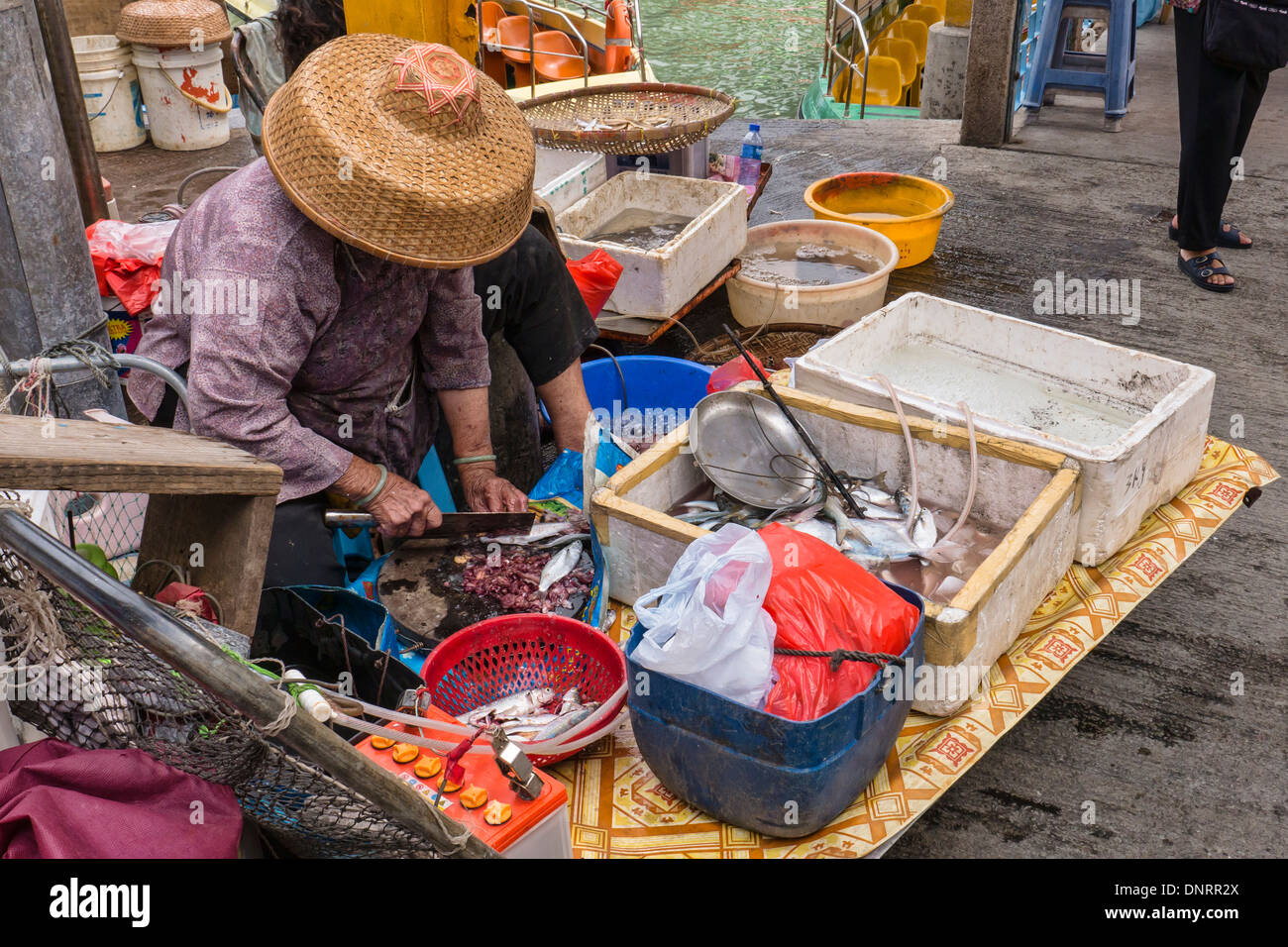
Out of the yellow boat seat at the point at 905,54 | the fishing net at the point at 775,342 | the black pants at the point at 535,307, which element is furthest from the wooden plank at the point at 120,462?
the yellow boat seat at the point at 905,54

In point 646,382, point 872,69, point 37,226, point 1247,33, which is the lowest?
point 646,382

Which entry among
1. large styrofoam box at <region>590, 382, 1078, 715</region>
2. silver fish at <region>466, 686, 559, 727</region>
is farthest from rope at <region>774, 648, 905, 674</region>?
silver fish at <region>466, 686, 559, 727</region>

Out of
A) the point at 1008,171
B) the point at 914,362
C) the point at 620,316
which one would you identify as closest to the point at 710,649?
the point at 914,362

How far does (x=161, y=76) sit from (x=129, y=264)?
17.6 ft

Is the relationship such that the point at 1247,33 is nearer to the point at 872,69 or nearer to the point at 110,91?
the point at 872,69

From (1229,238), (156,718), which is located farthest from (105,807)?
(1229,238)

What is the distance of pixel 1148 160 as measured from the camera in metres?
6.84

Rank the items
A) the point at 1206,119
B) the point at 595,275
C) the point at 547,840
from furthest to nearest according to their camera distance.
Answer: the point at 1206,119
the point at 595,275
the point at 547,840

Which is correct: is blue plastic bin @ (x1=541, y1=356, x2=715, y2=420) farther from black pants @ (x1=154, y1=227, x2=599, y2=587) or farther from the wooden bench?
the wooden bench

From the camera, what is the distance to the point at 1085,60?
288 inches

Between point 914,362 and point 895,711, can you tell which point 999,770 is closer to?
point 895,711

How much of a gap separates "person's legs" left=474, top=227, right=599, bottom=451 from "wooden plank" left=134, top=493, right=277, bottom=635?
1.50 meters

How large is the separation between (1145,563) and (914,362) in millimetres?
1073

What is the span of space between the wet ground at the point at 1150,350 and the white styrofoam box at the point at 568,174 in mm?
819
